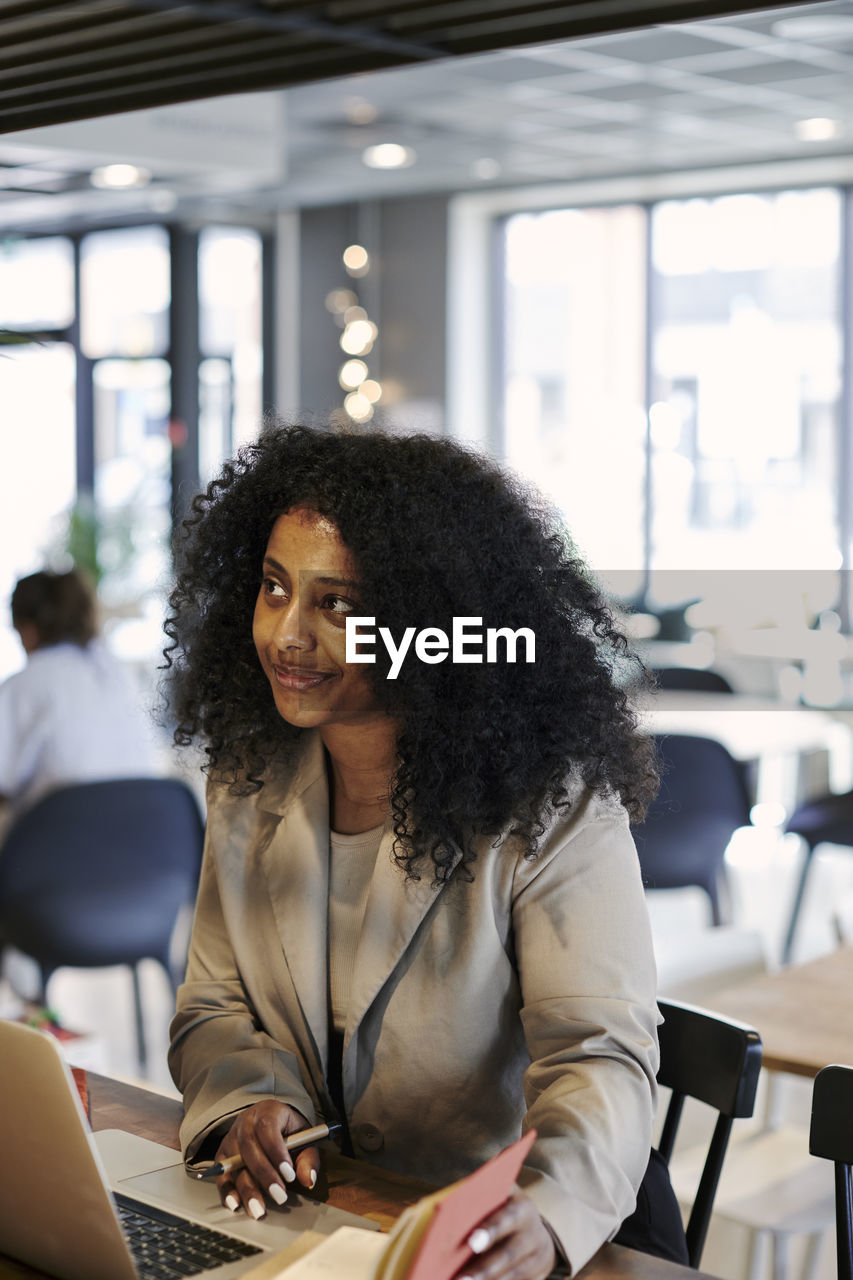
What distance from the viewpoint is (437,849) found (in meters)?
1.53

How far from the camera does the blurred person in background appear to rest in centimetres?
385

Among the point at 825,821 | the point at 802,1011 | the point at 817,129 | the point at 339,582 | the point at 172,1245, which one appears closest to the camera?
the point at 172,1245

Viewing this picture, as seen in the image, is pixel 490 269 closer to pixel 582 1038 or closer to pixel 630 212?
pixel 630 212

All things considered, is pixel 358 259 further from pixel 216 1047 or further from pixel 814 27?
pixel 216 1047

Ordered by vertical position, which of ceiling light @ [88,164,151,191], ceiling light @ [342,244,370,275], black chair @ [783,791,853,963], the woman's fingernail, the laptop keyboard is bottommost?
black chair @ [783,791,853,963]

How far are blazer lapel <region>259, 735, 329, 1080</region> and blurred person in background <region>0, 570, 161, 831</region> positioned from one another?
219 cm

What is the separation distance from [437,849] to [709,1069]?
440 millimetres

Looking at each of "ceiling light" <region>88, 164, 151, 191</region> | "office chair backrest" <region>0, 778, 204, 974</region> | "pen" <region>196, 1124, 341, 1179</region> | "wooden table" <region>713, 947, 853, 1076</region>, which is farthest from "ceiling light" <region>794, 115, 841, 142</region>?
"pen" <region>196, 1124, 341, 1179</region>

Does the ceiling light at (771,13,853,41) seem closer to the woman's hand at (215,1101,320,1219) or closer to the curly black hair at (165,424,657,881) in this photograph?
the curly black hair at (165,424,657,881)

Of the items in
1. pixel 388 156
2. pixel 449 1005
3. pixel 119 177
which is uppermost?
pixel 388 156

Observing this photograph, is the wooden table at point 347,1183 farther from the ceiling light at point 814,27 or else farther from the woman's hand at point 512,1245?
the ceiling light at point 814,27

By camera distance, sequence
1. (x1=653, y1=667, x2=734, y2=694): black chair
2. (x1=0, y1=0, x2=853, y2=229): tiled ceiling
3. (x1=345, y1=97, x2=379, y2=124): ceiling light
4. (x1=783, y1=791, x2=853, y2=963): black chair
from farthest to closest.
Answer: (x1=345, y1=97, x2=379, y2=124): ceiling light, (x1=0, y1=0, x2=853, y2=229): tiled ceiling, (x1=653, y1=667, x2=734, y2=694): black chair, (x1=783, y1=791, x2=853, y2=963): black chair

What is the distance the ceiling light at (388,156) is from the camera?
8055mm

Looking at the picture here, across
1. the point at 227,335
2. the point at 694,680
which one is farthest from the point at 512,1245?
the point at 227,335
